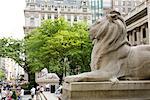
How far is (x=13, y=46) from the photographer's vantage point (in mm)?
59438

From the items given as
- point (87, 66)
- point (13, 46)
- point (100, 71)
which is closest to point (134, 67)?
point (100, 71)

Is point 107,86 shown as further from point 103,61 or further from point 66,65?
point 66,65

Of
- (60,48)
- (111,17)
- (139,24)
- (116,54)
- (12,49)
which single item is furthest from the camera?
(12,49)

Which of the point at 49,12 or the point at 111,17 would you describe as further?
the point at 49,12

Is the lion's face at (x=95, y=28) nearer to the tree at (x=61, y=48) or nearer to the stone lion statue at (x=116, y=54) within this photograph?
the stone lion statue at (x=116, y=54)

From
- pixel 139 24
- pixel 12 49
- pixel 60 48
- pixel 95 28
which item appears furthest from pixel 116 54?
pixel 12 49

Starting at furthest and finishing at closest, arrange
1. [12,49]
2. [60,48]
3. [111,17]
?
[12,49] < [60,48] < [111,17]

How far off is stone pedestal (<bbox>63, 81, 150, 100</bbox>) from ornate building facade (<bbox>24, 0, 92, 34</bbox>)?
89.7 m

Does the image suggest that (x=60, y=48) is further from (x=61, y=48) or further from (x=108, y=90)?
(x=108, y=90)

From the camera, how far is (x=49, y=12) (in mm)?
99688

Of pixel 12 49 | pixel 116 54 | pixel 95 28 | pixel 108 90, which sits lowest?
pixel 108 90

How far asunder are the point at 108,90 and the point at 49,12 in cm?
9244

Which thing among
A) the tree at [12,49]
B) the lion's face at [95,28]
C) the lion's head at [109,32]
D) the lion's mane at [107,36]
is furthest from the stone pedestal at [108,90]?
the tree at [12,49]

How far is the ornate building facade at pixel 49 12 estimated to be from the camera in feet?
322
